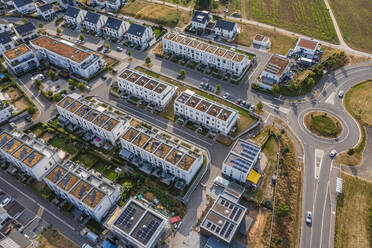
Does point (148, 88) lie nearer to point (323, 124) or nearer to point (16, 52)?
point (323, 124)

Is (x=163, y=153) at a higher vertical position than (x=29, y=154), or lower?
higher

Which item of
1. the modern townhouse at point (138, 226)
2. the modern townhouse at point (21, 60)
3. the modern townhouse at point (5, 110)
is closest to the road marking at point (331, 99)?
the modern townhouse at point (138, 226)

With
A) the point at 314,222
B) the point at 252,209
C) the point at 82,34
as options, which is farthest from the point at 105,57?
the point at 314,222

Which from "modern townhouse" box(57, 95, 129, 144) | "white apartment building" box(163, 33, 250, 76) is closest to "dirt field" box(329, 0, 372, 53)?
"white apartment building" box(163, 33, 250, 76)

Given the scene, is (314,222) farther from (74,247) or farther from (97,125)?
(97,125)

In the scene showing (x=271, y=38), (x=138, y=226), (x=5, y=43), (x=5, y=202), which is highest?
(x=271, y=38)

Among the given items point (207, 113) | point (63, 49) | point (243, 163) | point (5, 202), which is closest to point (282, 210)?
point (243, 163)

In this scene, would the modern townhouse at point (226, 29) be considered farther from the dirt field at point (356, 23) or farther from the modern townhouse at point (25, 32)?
the modern townhouse at point (25, 32)
